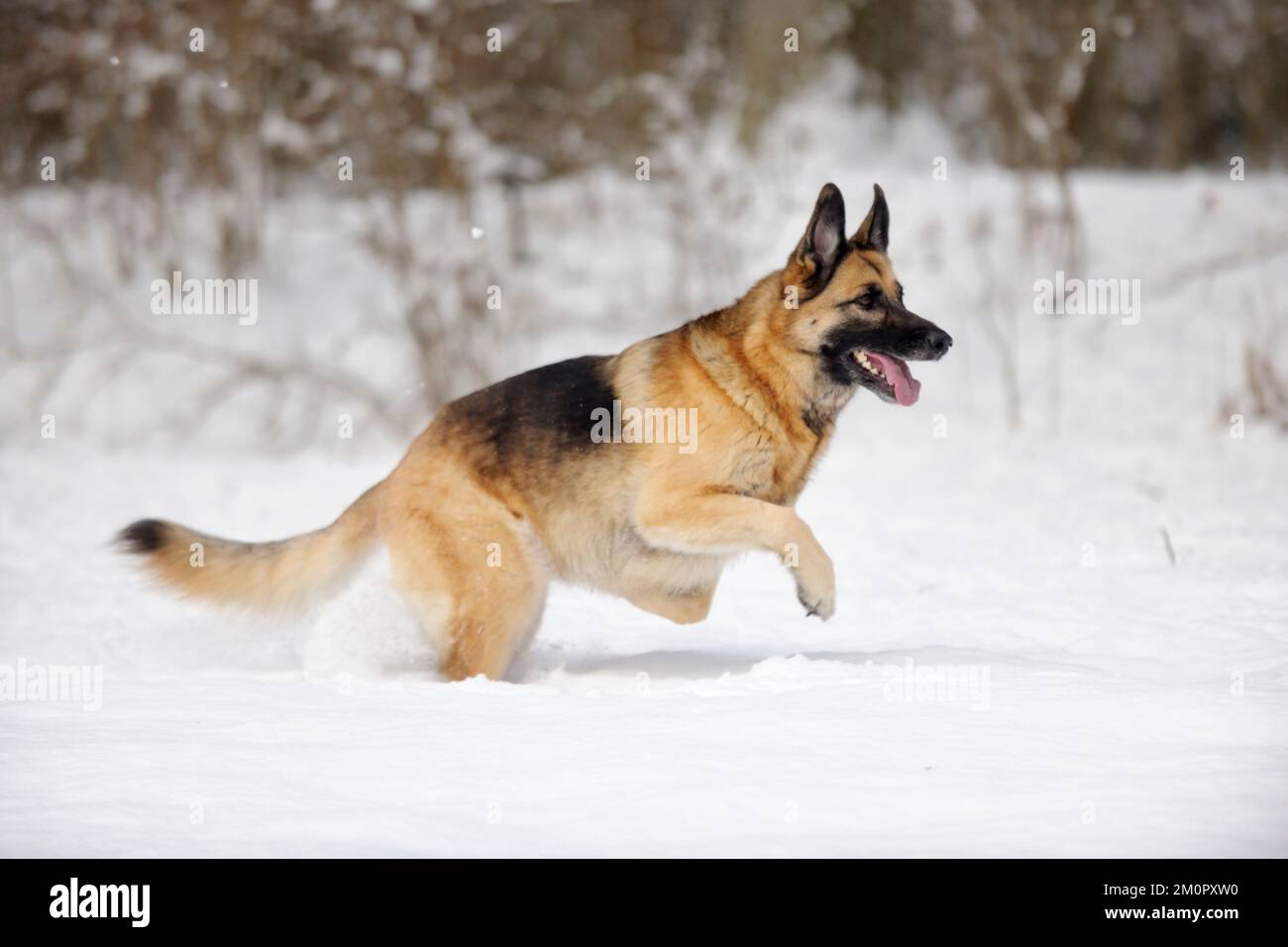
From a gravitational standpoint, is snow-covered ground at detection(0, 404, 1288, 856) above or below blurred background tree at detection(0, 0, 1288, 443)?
below

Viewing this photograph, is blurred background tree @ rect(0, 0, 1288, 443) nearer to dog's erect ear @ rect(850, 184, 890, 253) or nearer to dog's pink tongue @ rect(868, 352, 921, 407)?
dog's erect ear @ rect(850, 184, 890, 253)

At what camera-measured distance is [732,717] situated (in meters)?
4.22

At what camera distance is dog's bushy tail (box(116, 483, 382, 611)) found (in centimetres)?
555

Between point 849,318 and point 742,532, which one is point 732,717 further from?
point 849,318

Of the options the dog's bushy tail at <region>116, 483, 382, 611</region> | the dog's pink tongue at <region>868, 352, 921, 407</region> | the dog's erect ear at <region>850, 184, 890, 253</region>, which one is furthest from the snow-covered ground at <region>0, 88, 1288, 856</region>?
the dog's erect ear at <region>850, 184, 890, 253</region>

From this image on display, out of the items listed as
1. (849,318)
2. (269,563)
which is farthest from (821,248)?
(269,563)

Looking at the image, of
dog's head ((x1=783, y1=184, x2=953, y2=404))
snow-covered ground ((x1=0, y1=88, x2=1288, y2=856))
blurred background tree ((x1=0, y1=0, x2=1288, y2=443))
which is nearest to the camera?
snow-covered ground ((x1=0, y1=88, x2=1288, y2=856))

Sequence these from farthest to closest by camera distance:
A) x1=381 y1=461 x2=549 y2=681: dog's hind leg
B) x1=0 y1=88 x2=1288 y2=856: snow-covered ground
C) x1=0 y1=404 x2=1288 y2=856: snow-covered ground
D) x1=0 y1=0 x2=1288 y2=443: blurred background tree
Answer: x1=0 y1=0 x2=1288 y2=443: blurred background tree, x1=381 y1=461 x2=549 y2=681: dog's hind leg, x1=0 y1=88 x2=1288 y2=856: snow-covered ground, x1=0 y1=404 x2=1288 y2=856: snow-covered ground

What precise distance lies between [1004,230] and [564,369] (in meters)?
11.9

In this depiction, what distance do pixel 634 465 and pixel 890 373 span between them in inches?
40.4

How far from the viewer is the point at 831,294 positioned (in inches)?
210

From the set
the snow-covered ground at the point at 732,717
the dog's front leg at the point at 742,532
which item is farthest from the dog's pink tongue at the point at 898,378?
the snow-covered ground at the point at 732,717

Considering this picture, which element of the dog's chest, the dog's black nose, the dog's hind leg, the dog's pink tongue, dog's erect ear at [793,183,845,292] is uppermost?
dog's erect ear at [793,183,845,292]

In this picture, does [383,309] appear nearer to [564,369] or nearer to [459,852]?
[564,369]
